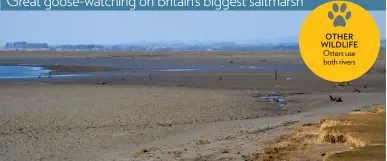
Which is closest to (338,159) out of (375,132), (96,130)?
(375,132)

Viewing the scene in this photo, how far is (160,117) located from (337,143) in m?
8.16

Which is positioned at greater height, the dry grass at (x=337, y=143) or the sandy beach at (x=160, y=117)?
the dry grass at (x=337, y=143)

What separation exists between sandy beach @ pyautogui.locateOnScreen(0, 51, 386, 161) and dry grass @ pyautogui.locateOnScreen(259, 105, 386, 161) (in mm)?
607

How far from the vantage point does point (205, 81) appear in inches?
1265

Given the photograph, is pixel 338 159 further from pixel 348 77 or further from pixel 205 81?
pixel 205 81

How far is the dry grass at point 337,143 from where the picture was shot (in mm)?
7993

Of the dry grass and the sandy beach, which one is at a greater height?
the dry grass

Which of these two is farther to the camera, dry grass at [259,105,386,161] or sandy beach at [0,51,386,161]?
sandy beach at [0,51,386,161]

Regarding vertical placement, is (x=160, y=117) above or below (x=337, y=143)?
below

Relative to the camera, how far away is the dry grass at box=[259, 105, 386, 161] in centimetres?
799

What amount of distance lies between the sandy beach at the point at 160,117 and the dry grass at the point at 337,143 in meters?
0.61

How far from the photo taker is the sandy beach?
1136 centimetres

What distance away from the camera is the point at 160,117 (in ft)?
56.7

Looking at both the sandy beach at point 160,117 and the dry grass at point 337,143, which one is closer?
the dry grass at point 337,143
